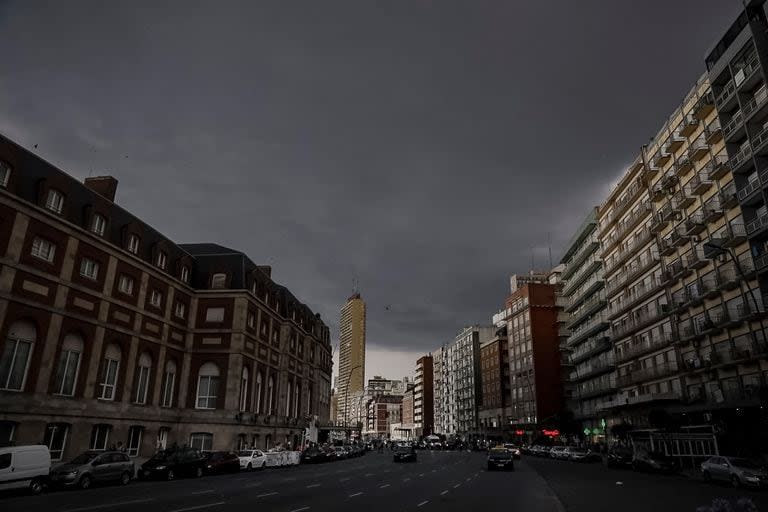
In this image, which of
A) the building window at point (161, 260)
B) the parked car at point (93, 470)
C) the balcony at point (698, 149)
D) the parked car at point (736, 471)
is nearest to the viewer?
the parked car at point (93, 470)

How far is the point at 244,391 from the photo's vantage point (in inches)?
2040

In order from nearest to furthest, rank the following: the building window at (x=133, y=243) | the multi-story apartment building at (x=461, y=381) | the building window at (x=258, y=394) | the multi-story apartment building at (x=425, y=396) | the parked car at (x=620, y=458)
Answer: the building window at (x=133, y=243) < the parked car at (x=620, y=458) < the building window at (x=258, y=394) < the multi-story apartment building at (x=461, y=381) < the multi-story apartment building at (x=425, y=396)

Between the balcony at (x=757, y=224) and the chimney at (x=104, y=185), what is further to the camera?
the chimney at (x=104, y=185)

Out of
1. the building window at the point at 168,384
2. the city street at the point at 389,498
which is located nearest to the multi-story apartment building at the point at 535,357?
the building window at the point at 168,384

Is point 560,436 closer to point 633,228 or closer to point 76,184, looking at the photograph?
point 633,228

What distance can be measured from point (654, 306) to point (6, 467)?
52.8 meters

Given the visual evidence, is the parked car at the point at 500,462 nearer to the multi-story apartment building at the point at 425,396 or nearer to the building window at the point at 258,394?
the building window at the point at 258,394

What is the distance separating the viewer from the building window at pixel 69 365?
32.7 metres

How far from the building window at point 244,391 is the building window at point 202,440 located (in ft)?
15.9

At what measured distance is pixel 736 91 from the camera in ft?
121

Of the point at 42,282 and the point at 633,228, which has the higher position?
the point at 633,228

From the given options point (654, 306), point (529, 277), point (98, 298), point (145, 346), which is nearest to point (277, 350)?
point (145, 346)

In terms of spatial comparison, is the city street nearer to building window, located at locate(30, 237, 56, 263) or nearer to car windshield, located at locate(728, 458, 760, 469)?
car windshield, located at locate(728, 458, 760, 469)

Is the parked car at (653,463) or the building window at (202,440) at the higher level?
the building window at (202,440)
